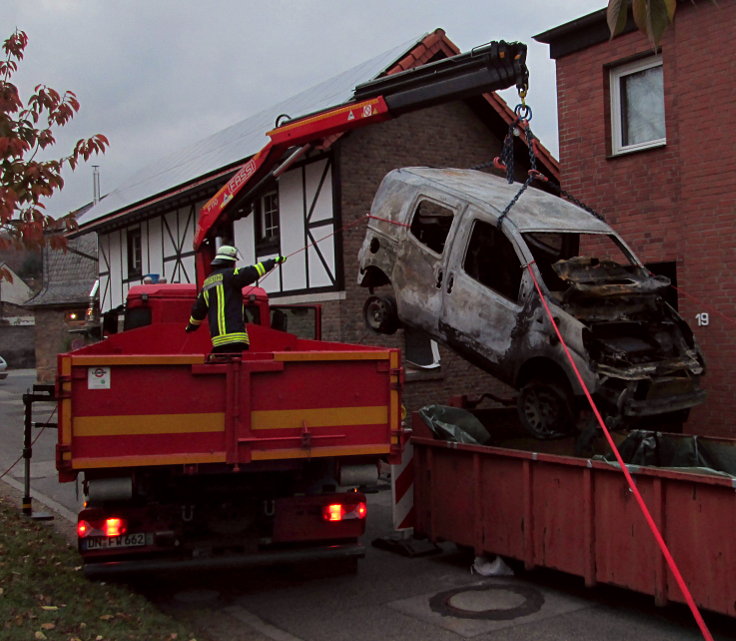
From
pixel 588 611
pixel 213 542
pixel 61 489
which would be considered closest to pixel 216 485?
pixel 213 542

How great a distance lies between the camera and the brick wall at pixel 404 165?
626 inches

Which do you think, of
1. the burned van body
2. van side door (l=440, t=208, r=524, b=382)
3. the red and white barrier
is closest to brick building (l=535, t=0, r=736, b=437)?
the burned van body

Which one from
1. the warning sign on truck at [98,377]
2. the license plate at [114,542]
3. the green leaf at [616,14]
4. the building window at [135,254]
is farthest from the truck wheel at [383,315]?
the building window at [135,254]

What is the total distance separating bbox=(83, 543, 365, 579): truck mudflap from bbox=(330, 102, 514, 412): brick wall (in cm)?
869

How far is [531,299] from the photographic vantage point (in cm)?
780

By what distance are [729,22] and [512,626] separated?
7517 millimetres

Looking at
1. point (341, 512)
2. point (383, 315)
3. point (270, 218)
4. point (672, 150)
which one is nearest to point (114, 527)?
point (341, 512)

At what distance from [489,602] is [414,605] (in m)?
0.57

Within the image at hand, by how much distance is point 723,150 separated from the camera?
10227 mm

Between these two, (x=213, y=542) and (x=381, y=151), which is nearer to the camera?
(x=213, y=542)

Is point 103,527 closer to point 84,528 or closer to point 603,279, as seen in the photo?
point 84,528

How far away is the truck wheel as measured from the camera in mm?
9469

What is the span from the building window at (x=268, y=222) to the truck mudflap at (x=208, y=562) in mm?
11603

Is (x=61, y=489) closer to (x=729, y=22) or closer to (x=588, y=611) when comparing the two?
(x=588, y=611)
